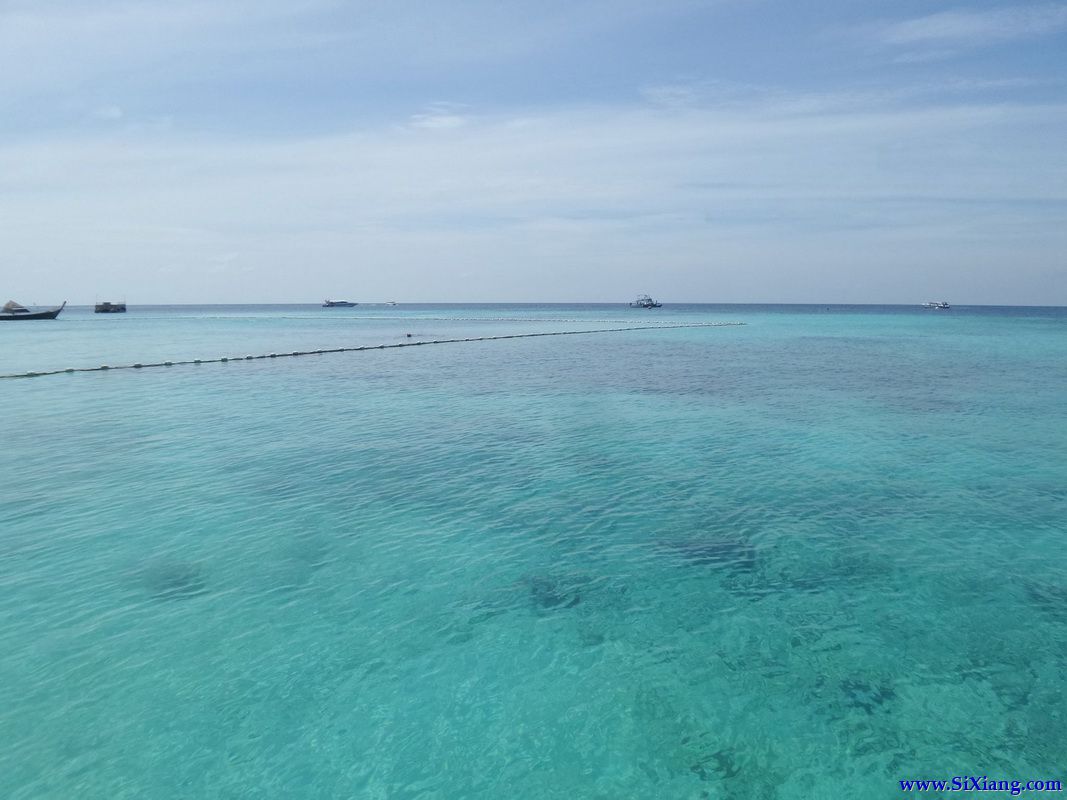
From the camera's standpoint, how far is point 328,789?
25.8ft

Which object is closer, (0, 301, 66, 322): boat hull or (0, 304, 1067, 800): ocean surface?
(0, 304, 1067, 800): ocean surface

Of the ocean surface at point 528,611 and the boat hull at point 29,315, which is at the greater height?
the boat hull at point 29,315

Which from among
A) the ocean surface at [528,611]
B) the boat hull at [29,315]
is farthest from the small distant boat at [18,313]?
the ocean surface at [528,611]

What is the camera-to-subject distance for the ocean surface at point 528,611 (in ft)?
27.2

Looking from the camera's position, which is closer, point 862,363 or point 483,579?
point 483,579

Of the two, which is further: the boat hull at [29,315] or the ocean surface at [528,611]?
the boat hull at [29,315]

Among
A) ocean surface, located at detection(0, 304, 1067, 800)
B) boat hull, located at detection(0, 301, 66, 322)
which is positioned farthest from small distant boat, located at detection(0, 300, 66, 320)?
ocean surface, located at detection(0, 304, 1067, 800)

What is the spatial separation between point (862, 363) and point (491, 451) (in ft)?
151

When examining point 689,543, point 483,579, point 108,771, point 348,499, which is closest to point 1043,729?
point 689,543

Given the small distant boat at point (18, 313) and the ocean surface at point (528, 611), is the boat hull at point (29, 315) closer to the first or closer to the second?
the small distant boat at point (18, 313)

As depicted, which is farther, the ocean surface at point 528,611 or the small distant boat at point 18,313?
the small distant boat at point 18,313

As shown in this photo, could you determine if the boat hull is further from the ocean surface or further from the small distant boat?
the ocean surface

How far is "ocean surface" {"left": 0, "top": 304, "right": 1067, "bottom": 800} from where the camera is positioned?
8.30 meters

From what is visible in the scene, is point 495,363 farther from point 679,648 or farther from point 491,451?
point 679,648
